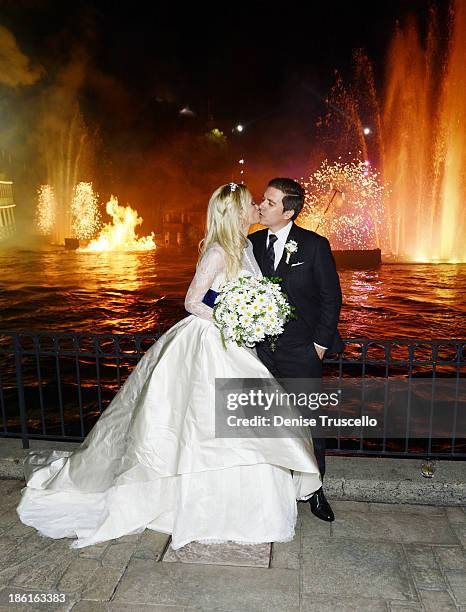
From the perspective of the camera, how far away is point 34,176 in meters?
54.2

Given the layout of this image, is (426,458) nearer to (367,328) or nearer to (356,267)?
(367,328)

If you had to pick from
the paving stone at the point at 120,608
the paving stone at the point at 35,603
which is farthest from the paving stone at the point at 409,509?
the paving stone at the point at 35,603

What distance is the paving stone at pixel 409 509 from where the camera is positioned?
4434 millimetres

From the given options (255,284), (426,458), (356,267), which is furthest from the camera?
(356,267)

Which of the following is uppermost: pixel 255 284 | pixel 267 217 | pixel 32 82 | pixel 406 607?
pixel 32 82

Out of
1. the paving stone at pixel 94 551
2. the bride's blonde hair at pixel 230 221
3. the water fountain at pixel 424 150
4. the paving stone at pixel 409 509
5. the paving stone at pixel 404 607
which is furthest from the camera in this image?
the water fountain at pixel 424 150

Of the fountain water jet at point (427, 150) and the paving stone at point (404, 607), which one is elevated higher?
the fountain water jet at point (427, 150)

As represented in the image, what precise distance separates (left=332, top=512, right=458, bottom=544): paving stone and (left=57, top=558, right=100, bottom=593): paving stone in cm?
184

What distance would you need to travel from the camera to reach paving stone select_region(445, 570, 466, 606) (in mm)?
3377

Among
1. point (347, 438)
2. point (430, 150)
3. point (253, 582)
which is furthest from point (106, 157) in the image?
point (253, 582)

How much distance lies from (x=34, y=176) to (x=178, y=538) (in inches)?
2212

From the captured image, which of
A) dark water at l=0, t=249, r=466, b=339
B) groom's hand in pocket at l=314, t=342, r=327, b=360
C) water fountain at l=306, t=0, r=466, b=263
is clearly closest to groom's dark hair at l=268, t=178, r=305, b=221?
groom's hand in pocket at l=314, t=342, r=327, b=360

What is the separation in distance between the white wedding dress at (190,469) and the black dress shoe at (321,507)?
17 cm

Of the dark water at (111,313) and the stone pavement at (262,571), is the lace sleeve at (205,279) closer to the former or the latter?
the dark water at (111,313)
